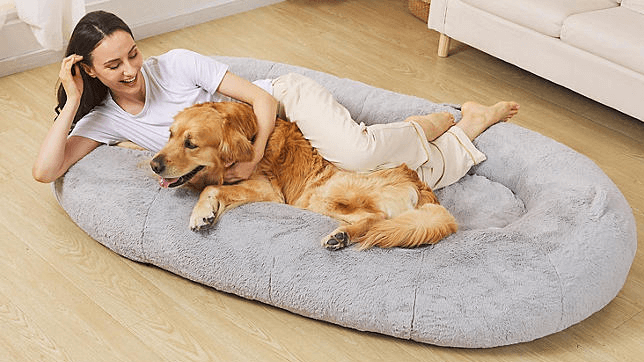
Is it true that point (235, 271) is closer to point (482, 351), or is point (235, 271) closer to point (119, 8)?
point (482, 351)

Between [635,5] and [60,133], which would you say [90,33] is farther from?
[635,5]

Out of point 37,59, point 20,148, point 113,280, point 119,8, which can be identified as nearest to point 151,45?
point 119,8

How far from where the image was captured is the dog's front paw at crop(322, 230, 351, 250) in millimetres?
2105

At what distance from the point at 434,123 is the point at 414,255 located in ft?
2.19

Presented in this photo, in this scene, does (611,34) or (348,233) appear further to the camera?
(611,34)

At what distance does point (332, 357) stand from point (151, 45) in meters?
2.40

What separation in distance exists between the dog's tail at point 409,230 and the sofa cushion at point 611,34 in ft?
4.36

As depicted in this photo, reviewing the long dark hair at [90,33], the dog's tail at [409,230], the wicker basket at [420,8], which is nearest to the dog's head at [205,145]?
the long dark hair at [90,33]

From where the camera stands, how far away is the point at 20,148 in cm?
296

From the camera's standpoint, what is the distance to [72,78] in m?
2.34

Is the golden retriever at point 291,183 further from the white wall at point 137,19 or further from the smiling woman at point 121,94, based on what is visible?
the white wall at point 137,19

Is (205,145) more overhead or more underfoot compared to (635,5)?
more overhead

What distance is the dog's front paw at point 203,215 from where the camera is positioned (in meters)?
2.19

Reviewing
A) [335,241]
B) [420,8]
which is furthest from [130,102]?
[420,8]
